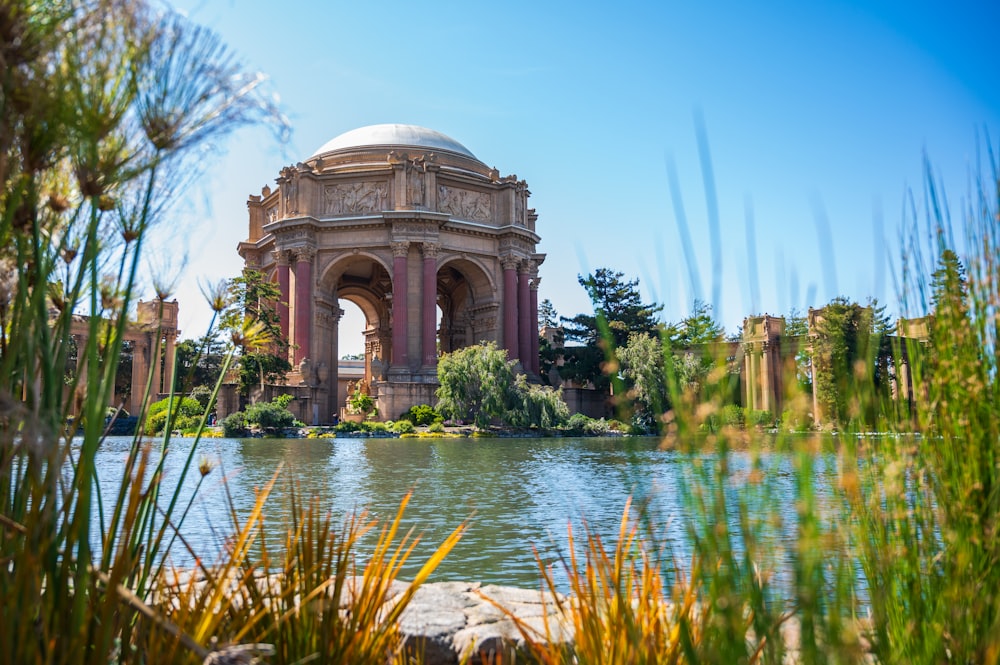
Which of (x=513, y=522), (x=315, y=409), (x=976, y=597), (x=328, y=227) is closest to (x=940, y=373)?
(x=976, y=597)

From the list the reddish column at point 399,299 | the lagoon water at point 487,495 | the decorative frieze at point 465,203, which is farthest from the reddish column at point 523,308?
the lagoon water at point 487,495

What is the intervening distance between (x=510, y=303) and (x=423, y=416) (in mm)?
11906

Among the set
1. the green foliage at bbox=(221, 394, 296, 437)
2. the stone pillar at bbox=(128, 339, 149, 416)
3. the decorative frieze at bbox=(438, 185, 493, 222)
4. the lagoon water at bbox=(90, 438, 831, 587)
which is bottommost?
the lagoon water at bbox=(90, 438, 831, 587)

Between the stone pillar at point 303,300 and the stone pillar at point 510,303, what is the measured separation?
10586mm

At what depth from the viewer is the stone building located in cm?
4359

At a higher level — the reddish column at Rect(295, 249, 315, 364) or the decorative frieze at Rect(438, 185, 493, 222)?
the decorative frieze at Rect(438, 185, 493, 222)

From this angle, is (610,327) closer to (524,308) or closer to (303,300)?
(524,308)

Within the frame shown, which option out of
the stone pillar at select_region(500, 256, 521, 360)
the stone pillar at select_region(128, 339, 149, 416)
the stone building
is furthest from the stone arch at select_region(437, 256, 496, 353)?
the stone pillar at select_region(128, 339, 149, 416)

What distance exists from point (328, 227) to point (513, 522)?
38022mm

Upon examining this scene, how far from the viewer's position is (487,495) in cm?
1138

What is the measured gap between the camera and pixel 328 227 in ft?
147

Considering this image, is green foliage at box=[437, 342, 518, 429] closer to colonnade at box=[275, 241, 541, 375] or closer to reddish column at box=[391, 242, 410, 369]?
Result: colonnade at box=[275, 241, 541, 375]

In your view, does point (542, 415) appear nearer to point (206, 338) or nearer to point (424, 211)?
point (424, 211)

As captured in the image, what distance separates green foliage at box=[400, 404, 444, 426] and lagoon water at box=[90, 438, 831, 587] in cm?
1610
